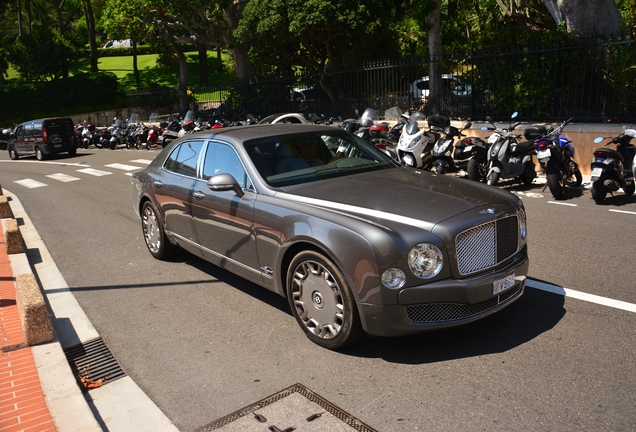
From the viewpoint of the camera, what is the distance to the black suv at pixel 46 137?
25.2 metres

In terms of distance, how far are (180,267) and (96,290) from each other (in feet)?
3.29

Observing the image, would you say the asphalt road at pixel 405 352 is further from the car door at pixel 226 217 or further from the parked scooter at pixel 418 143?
the parked scooter at pixel 418 143

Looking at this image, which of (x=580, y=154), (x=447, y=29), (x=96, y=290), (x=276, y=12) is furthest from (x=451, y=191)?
(x=447, y=29)

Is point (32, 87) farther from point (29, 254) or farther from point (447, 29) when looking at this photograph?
point (29, 254)

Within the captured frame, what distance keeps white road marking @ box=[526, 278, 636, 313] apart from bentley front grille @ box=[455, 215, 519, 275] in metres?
1.04

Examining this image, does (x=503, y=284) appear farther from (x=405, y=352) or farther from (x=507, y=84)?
(x=507, y=84)

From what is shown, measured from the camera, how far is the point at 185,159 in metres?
6.73

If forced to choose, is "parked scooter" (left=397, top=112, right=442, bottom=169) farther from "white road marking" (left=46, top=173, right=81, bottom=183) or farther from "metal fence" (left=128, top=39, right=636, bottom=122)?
"white road marking" (left=46, top=173, right=81, bottom=183)

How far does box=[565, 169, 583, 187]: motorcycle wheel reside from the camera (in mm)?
10707

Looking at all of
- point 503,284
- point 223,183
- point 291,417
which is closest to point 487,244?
point 503,284

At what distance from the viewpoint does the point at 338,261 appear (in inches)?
171

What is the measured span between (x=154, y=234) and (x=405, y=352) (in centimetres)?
419

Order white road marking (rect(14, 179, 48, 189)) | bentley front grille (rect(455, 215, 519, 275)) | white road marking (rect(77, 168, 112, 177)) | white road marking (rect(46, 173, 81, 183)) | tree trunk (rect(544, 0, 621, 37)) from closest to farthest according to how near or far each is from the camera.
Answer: bentley front grille (rect(455, 215, 519, 275)) < tree trunk (rect(544, 0, 621, 37)) < white road marking (rect(14, 179, 48, 189)) < white road marking (rect(46, 173, 81, 183)) < white road marking (rect(77, 168, 112, 177))

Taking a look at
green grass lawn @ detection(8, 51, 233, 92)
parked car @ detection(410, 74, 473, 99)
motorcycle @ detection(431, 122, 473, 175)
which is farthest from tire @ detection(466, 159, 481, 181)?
green grass lawn @ detection(8, 51, 233, 92)
